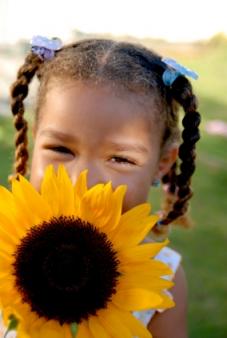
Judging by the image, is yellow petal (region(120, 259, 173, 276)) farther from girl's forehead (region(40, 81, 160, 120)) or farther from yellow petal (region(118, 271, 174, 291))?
girl's forehead (region(40, 81, 160, 120))

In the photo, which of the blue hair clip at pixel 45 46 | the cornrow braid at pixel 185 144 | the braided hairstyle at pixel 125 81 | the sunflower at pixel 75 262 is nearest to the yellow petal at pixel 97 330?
the sunflower at pixel 75 262

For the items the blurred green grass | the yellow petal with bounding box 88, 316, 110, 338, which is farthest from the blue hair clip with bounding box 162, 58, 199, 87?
the blurred green grass

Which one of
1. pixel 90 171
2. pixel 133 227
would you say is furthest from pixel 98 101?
pixel 133 227

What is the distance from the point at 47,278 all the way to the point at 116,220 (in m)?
0.12

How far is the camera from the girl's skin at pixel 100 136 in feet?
4.37

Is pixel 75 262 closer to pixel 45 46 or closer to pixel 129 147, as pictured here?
pixel 129 147

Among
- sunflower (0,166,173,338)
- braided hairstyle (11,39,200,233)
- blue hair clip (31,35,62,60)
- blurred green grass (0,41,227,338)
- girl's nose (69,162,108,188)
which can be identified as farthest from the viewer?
blurred green grass (0,41,227,338)

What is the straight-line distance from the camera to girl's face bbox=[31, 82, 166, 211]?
1.33 metres

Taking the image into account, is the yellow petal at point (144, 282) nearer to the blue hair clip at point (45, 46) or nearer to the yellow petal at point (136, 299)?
the yellow petal at point (136, 299)

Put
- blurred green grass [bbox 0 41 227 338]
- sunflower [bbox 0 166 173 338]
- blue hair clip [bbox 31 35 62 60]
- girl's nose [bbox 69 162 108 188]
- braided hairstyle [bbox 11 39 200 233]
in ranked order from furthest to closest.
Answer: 1. blurred green grass [bbox 0 41 227 338]
2. blue hair clip [bbox 31 35 62 60]
3. braided hairstyle [bbox 11 39 200 233]
4. girl's nose [bbox 69 162 108 188]
5. sunflower [bbox 0 166 173 338]

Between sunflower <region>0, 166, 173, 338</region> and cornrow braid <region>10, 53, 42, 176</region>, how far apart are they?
0.75 m

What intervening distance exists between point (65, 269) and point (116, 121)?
0.53m

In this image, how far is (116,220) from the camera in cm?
94

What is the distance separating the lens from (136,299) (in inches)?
35.5
